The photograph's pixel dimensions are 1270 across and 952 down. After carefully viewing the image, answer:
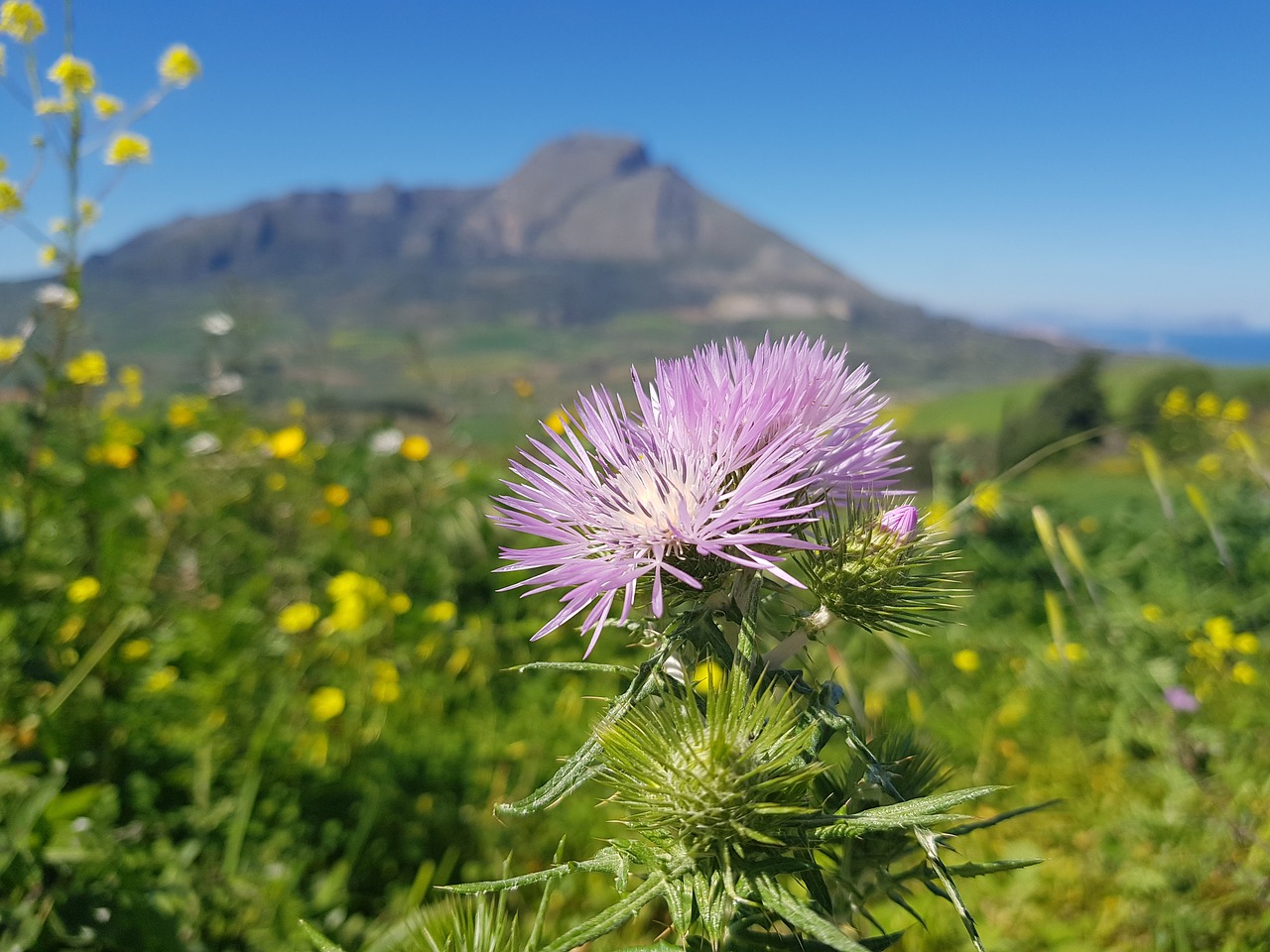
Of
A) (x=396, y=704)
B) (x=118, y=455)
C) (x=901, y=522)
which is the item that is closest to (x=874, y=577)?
(x=901, y=522)

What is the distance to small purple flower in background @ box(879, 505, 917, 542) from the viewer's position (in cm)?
97

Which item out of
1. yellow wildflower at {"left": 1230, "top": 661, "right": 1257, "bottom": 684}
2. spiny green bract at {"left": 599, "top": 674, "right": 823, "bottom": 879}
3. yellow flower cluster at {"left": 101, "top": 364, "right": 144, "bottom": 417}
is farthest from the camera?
yellow flower cluster at {"left": 101, "top": 364, "right": 144, "bottom": 417}

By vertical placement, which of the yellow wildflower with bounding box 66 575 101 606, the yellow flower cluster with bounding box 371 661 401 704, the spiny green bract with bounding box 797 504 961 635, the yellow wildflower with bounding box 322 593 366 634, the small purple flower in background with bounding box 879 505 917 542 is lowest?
the yellow flower cluster with bounding box 371 661 401 704

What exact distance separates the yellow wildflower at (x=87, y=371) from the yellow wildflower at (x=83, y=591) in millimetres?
839

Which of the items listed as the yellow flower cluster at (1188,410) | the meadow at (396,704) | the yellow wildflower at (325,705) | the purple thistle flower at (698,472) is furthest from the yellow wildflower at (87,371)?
the yellow flower cluster at (1188,410)

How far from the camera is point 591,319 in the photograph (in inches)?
7451

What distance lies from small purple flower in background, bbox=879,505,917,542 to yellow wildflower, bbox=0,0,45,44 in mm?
3585

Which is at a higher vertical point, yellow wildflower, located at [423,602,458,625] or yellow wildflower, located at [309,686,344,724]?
yellow wildflower, located at [423,602,458,625]

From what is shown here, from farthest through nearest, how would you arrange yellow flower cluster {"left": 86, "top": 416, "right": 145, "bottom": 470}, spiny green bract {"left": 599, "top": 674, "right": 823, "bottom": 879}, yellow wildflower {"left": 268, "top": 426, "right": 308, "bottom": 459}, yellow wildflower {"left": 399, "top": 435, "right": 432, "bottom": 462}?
yellow wildflower {"left": 399, "top": 435, "right": 432, "bottom": 462} < yellow wildflower {"left": 268, "top": 426, "right": 308, "bottom": 459} < yellow flower cluster {"left": 86, "top": 416, "right": 145, "bottom": 470} < spiny green bract {"left": 599, "top": 674, "right": 823, "bottom": 879}

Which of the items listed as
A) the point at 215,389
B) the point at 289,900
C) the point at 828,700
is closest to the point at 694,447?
the point at 828,700

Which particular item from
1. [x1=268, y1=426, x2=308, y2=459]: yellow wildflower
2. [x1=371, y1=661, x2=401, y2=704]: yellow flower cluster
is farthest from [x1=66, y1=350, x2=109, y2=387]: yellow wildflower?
[x1=371, y1=661, x2=401, y2=704]: yellow flower cluster

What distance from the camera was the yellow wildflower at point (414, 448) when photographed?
16.6ft

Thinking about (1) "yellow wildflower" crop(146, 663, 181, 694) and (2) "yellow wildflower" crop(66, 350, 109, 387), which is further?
(2) "yellow wildflower" crop(66, 350, 109, 387)

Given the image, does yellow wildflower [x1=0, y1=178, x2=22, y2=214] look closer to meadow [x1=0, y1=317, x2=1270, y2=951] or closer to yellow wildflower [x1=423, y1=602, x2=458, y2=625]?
meadow [x1=0, y1=317, x2=1270, y2=951]
